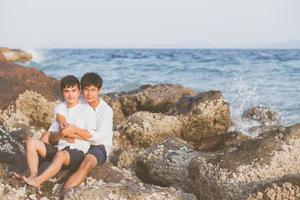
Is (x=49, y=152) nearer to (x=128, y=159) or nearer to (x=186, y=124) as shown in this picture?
(x=128, y=159)

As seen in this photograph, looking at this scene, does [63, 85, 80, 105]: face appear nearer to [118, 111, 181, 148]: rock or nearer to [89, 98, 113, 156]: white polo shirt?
[89, 98, 113, 156]: white polo shirt

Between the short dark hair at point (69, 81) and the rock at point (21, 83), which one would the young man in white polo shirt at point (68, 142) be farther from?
the rock at point (21, 83)

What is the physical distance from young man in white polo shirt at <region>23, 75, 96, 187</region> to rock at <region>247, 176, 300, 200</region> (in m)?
1.73

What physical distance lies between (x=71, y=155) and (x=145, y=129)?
2758 millimetres

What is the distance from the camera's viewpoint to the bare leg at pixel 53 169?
183 inches

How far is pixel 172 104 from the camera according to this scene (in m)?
8.96

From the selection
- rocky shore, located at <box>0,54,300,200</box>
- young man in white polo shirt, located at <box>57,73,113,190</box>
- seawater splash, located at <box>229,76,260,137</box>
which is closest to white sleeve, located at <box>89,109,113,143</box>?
young man in white polo shirt, located at <box>57,73,113,190</box>

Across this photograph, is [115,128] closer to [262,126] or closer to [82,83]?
[82,83]

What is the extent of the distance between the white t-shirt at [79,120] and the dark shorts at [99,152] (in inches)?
3.0

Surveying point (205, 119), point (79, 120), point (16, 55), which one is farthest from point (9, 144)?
point (16, 55)

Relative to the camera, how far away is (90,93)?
5.30m

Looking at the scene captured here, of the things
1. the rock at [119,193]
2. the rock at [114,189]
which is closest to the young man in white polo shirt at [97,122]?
the rock at [114,189]

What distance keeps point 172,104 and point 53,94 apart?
A: 218cm

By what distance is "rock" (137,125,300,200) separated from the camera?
4887 millimetres
